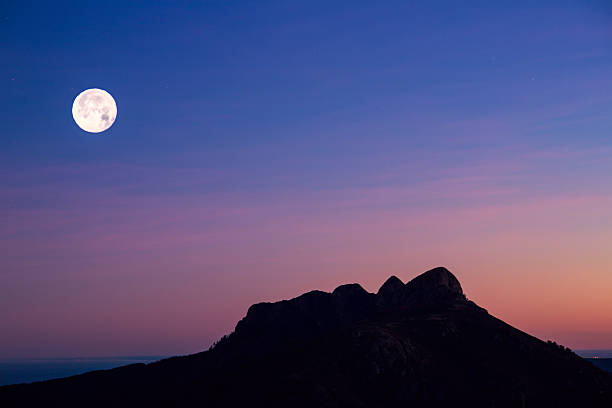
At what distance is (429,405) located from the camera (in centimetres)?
19325

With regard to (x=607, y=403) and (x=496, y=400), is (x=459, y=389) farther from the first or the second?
(x=607, y=403)

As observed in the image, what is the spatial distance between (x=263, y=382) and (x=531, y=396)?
249 ft

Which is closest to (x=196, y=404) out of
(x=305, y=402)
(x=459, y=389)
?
(x=305, y=402)

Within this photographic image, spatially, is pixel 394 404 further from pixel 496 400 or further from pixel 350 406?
pixel 496 400

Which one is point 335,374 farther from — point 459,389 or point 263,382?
point 459,389

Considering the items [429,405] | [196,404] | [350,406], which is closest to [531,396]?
[429,405]

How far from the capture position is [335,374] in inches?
7810

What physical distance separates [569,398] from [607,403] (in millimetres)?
9945

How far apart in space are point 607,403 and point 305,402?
85.9m

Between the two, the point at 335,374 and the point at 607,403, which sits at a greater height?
the point at 335,374

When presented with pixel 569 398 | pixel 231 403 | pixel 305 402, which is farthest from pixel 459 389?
pixel 231 403

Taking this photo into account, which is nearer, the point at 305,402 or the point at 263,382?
the point at 305,402

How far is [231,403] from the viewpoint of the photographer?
192m

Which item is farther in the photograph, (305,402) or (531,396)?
(531,396)
